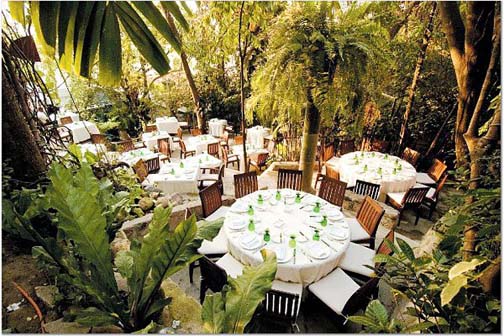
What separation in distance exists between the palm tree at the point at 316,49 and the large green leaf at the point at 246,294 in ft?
7.73

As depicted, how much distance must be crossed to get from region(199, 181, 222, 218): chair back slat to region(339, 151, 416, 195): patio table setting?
246 cm

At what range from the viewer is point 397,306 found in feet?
9.54

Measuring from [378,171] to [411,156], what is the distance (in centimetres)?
157

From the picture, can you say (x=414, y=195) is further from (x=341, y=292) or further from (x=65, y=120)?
(x=65, y=120)

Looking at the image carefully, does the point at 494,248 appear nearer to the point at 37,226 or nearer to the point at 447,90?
the point at 37,226

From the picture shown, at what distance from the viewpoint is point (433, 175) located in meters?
5.53

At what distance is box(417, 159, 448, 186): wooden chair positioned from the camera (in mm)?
5270

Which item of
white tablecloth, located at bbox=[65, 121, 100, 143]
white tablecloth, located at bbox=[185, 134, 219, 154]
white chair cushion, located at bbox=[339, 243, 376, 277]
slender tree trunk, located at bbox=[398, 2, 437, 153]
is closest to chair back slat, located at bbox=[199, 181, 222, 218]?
white chair cushion, located at bbox=[339, 243, 376, 277]

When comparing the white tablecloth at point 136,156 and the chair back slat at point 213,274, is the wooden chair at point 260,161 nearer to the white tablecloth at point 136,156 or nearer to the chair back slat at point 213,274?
the white tablecloth at point 136,156

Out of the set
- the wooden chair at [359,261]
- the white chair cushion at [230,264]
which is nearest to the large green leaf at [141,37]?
the white chair cushion at [230,264]

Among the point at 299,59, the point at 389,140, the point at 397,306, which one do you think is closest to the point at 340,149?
the point at 389,140

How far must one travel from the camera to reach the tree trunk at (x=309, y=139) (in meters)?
4.04

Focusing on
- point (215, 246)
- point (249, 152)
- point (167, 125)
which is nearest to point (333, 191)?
point (215, 246)

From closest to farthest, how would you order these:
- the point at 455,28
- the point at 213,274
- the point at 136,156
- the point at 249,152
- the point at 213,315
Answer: the point at 213,315
the point at 455,28
the point at 213,274
the point at 136,156
the point at 249,152
